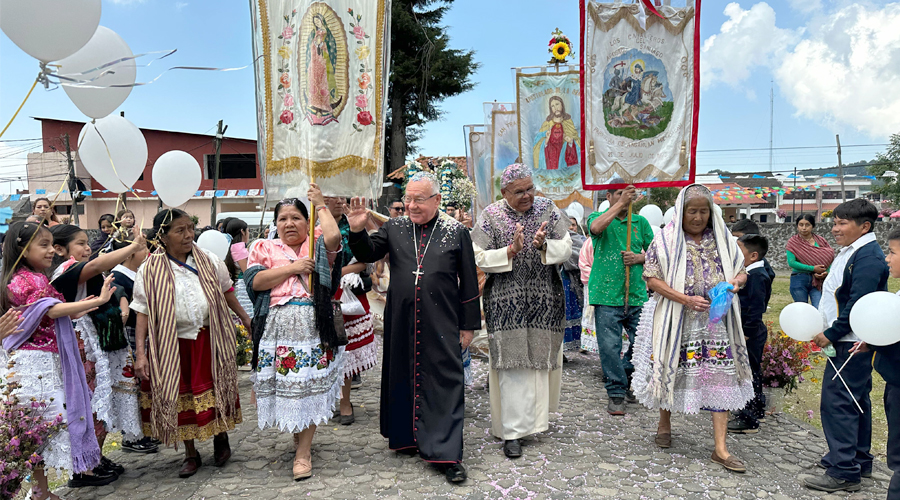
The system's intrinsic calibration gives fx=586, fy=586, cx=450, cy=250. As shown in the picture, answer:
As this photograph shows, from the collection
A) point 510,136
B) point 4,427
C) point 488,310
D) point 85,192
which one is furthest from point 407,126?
point 4,427

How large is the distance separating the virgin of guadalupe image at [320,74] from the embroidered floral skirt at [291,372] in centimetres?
131

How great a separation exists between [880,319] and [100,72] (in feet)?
16.4

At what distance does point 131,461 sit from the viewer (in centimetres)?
446

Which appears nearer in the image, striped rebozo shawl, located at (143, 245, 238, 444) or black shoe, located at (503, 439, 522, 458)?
striped rebozo shawl, located at (143, 245, 238, 444)

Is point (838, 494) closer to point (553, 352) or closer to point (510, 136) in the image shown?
point (553, 352)

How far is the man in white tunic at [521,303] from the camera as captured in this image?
4.44 metres

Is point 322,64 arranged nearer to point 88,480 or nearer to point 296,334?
point 296,334

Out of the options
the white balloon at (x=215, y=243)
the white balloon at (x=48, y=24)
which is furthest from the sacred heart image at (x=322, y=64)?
the white balloon at (x=215, y=243)

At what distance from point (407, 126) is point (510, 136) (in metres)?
11.6

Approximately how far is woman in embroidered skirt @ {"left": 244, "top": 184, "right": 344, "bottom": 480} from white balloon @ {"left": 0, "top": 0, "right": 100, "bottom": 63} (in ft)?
5.06

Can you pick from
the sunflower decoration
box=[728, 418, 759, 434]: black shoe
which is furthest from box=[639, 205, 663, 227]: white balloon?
box=[728, 418, 759, 434]: black shoe

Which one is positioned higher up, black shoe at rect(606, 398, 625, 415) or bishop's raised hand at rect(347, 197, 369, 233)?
bishop's raised hand at rect(347, 197, 369, 233)

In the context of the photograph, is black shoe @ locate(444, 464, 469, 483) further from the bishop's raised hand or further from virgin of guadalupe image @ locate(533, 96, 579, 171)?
virgin of guadalupe image @ locate(533, 96, 579, 171)

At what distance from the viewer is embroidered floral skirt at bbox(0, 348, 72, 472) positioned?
341 centimetres
